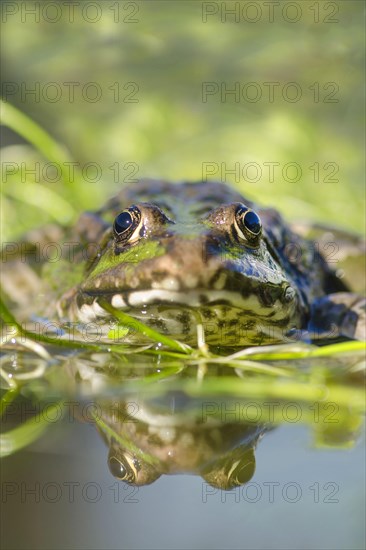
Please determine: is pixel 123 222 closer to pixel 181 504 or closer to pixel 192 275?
pixel 192 275

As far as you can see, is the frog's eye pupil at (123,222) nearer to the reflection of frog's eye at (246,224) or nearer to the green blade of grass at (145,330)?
the green blade of grass at (145,330)

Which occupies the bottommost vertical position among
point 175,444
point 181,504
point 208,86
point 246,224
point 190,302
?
point 181,504

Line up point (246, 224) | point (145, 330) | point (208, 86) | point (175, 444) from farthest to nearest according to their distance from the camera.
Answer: point (208, 86), point (246, 224), point (145, 330), point (175, 444)

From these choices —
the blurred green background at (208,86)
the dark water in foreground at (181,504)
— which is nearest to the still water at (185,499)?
the dark water in foreground at (181,504)

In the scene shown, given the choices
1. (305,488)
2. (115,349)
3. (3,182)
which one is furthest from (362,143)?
(305,488)

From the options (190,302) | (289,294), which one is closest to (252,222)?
(289,294)

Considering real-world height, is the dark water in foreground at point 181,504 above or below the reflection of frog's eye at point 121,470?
below

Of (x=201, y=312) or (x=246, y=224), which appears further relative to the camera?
(x=246, y=224)
